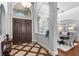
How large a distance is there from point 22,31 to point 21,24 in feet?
0.48

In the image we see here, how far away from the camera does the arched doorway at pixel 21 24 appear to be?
1.49 metres

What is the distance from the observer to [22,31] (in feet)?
5.12

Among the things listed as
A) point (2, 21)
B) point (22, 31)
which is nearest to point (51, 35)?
point (22, 31)

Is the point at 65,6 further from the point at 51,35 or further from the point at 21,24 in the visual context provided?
the point at 21,24

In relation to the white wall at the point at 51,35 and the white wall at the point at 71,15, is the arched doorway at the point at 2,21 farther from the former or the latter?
the white wall at the point at 71,15

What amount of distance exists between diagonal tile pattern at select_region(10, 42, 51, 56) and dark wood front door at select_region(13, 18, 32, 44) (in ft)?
0.33

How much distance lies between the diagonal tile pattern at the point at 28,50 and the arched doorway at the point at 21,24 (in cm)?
10

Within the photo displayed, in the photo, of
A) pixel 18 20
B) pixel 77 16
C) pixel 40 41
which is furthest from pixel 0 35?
pixel 77 16

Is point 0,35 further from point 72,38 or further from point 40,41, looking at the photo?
point 72,38

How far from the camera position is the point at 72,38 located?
4.70 ft

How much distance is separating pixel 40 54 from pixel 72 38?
2.26 ft

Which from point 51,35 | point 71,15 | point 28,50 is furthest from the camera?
point 51,35

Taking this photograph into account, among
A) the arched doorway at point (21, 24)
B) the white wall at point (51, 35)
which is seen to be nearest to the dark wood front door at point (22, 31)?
the arched doorway at point (21, 24)

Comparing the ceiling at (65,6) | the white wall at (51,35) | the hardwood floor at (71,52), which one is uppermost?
the ceiling at (65,6)
